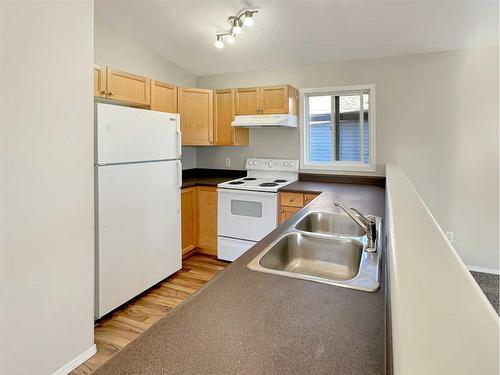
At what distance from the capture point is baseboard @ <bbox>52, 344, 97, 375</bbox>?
180cm

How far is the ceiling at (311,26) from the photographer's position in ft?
8.47

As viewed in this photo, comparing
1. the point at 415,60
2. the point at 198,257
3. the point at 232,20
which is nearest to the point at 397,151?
the point at 415,60

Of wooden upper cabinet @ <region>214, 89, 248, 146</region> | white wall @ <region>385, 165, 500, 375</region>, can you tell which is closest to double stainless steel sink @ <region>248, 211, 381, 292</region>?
white wall @ <region>385, 165, 500, 375</region>

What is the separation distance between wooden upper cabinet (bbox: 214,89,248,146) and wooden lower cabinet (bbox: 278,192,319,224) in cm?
113

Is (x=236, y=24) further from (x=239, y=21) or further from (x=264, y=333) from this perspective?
(x=264, y=333)

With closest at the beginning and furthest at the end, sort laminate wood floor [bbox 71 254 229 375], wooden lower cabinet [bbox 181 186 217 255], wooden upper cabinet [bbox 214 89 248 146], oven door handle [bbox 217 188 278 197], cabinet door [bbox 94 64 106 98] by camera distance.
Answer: laminate wood floor [bbox 71 254 229 375] < cabinet door [bbox 94 64 106 98] < oven door handle [bbox 217 188 278 197] < wooden lower cabinet [bbox 181 186 217 255] < wooden upper cabinet [bbox 214 89 248 146]

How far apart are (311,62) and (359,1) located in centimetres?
114

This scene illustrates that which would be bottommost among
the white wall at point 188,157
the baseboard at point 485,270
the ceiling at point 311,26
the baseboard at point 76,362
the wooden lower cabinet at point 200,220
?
the baseboard at point 76,362

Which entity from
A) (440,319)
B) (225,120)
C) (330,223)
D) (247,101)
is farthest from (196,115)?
(440,319)

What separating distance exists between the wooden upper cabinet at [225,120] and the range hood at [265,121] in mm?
225

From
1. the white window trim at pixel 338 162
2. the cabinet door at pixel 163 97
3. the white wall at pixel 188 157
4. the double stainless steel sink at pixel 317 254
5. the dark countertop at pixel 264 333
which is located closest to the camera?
the dark countertop at pixel 264 333

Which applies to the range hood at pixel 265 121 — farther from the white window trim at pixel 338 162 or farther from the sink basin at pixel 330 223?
the sink basin at pixel 330 223

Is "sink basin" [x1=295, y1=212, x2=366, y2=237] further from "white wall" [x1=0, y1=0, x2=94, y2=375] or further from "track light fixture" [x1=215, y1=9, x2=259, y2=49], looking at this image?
"track light fixture" [x1=215, y1=9, x2=259, y2=49]

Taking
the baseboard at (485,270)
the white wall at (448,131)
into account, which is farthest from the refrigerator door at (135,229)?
the baseboard at (485,270)
